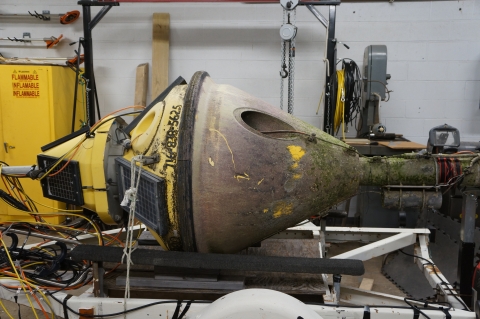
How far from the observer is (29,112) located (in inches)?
141

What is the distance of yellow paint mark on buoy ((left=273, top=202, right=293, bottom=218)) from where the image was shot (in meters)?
1.41

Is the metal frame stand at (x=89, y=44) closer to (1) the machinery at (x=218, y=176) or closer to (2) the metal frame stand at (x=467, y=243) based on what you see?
(1) the machinery at (x=218, y=176)

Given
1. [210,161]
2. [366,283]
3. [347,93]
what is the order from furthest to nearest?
[347,93] < [366,283] < [210,161]

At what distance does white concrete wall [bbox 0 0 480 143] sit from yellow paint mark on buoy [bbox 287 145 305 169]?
254cm

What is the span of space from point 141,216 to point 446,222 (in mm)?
2335

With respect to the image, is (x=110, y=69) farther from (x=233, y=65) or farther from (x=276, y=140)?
(x=276, y=140)

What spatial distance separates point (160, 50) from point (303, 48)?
1507mm

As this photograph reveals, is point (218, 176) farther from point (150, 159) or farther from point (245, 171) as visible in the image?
point (150, 159)

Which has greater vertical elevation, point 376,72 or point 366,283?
point 376,72

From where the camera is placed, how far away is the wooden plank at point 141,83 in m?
3.82

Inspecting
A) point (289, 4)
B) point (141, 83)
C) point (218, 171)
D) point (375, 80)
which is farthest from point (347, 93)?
point (218, 171)

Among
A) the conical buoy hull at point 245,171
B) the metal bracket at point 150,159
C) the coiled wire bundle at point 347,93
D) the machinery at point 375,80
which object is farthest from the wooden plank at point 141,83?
the metal bracket at point 150,159

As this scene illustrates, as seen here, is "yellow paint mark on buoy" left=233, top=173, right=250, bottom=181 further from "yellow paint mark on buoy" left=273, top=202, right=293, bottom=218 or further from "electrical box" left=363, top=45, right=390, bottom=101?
"electrical box" left=363, top=45, right=390, bottom=101

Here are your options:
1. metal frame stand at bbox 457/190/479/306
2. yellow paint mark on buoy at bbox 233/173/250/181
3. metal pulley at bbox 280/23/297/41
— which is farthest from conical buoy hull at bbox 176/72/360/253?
metal pulley at bbox 280/23/297/41
